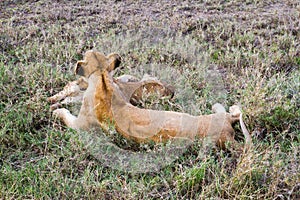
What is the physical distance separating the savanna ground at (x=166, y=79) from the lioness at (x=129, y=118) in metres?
0.16

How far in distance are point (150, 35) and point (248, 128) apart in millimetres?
2678

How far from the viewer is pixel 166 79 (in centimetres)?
468

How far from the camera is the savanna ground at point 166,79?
120 inches

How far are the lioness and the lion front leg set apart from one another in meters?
0.09

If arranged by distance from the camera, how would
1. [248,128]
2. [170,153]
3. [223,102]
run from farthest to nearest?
[223,102] < [248,128] < [170,153]

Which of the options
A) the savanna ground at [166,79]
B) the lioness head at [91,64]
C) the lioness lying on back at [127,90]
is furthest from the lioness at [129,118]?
the lioness lying on back at [127,90]

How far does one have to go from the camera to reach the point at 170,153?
11.1 ft

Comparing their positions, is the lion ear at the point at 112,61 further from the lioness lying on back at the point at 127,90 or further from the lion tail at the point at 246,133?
the lion tail at the point at 246,133

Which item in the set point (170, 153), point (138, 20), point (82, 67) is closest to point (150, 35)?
point (138, 20)

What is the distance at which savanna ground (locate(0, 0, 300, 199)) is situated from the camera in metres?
3.05

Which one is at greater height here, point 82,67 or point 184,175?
point 82,67

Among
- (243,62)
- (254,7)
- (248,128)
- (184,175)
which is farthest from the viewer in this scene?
(254,7)

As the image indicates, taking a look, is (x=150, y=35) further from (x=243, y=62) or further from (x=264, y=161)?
(x=264, y=161)

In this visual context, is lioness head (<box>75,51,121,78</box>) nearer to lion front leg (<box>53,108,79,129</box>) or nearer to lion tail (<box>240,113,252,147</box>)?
lion front leg (<box>53,108,79,129</box>)
